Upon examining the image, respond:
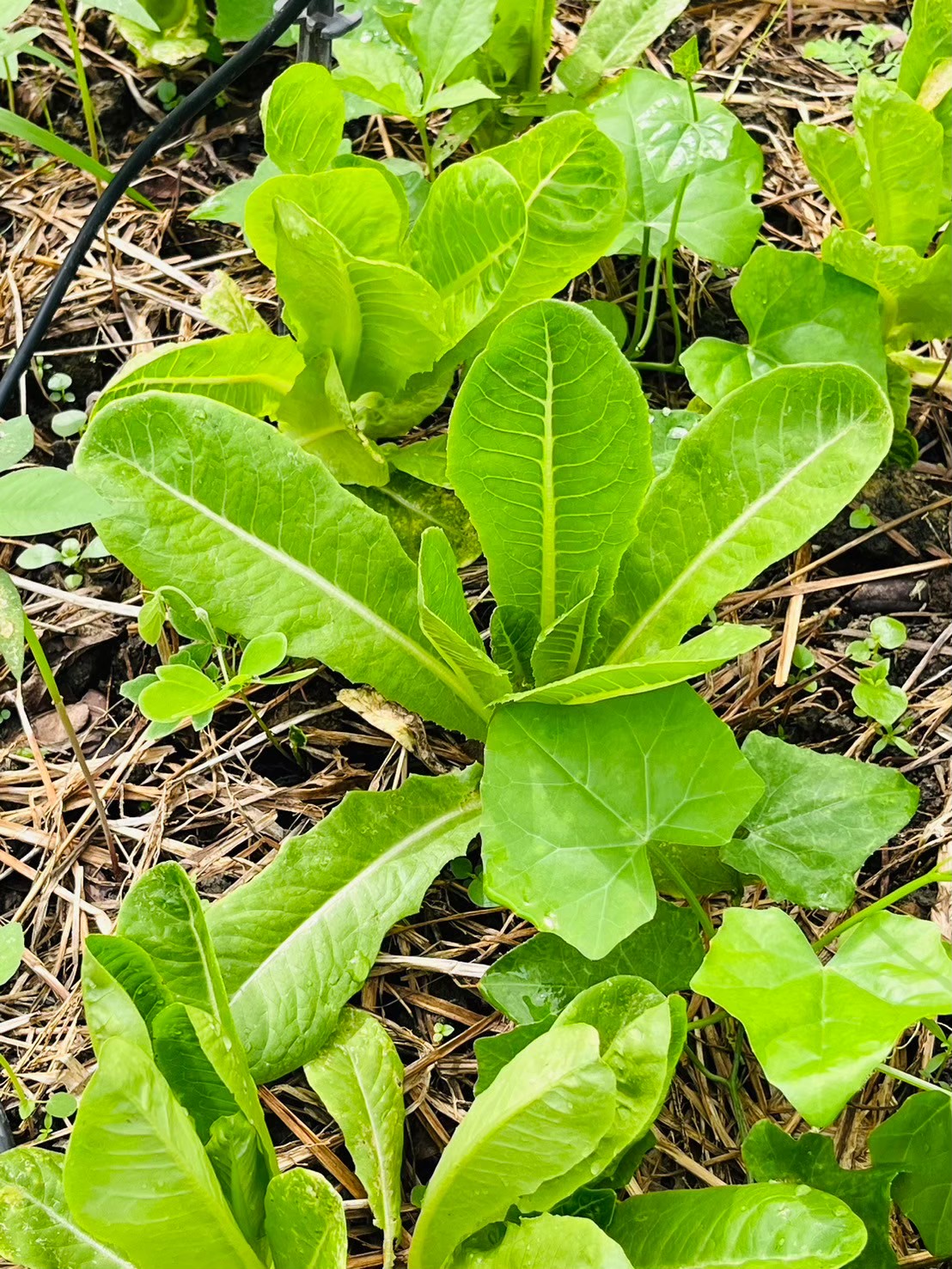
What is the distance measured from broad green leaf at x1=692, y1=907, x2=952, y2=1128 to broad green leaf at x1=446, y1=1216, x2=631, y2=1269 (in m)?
0.18

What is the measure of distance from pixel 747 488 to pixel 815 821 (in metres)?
0.35

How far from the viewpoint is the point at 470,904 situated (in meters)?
1.28

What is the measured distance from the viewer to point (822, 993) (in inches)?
38.1

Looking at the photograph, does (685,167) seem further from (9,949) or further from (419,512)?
(9,949)

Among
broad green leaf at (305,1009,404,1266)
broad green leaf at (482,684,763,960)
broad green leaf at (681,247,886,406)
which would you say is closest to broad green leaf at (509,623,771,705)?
broad green leaf at (482,684,763,960)

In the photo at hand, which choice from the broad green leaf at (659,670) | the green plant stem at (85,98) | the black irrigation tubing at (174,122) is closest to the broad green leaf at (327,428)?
the black irrigation tubing at (174,122)

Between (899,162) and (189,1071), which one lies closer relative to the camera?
(189,1071)

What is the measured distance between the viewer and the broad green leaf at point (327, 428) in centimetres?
143

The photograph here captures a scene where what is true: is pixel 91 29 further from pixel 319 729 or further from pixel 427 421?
pixel 319 729

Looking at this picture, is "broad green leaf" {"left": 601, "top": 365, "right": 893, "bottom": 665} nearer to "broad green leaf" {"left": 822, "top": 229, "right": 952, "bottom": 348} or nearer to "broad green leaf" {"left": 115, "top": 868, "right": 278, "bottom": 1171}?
"broad green leaf" {"left": 822, "top": 229, "right": 952, "bottom": 348}

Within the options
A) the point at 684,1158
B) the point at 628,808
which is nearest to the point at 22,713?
the point at 628,808

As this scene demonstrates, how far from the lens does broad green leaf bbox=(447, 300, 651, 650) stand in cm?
112

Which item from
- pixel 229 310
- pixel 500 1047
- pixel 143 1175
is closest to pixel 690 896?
pixel 500 1047

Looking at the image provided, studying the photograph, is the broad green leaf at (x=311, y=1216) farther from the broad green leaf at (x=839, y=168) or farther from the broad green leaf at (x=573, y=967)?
the broad green leaf at (x=839, y=168)
